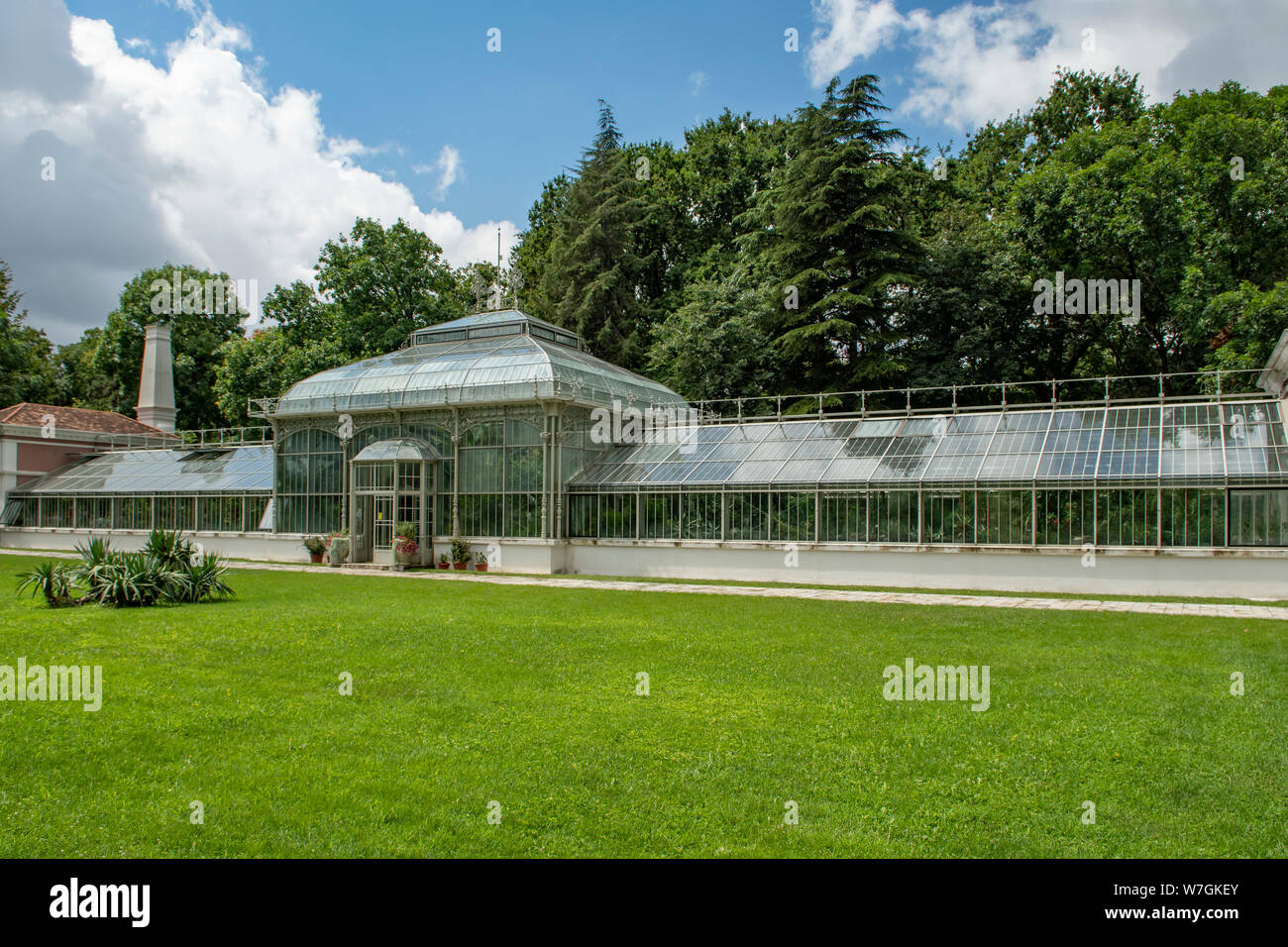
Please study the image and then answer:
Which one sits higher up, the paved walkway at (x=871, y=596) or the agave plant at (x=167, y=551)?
the agave plant at (x=167, y=551)

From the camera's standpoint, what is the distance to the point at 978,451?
24781 mm

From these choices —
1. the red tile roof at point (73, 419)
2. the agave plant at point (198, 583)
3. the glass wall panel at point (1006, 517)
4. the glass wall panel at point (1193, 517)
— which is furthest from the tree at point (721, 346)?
the red tile roof at point (73, 419)

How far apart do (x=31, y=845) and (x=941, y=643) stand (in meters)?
11.6

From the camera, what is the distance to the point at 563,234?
50156 millimetres

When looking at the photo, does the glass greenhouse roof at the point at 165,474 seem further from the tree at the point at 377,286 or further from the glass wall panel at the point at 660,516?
the glass wall panel at the point at 660,516

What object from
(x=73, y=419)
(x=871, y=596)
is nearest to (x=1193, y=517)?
(x=871, y=596)

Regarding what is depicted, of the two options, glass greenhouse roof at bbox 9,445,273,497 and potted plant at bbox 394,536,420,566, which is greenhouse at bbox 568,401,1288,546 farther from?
glass greenhouse roof at bbox 9,445,273,497

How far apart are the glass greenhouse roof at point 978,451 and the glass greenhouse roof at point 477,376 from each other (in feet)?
10.8

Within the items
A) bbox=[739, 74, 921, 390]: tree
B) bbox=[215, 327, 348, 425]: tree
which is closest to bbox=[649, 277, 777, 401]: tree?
bbox=[739, 74, 921, 390]: tree

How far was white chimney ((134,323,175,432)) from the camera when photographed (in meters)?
51.9

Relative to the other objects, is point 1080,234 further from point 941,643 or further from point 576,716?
point 576,716

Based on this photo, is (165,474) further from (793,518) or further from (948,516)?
(948,516)

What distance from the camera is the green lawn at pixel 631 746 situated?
5832mm

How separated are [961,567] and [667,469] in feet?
32.1
